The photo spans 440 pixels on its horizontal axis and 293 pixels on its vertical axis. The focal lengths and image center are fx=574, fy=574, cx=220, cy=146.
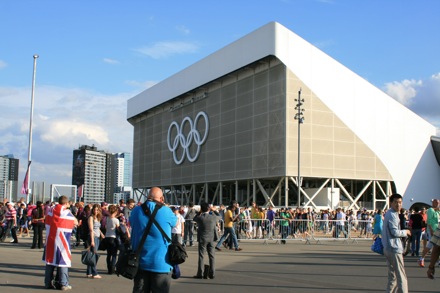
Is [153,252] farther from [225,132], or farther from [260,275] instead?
[225,132]

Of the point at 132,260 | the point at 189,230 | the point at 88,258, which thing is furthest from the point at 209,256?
the point at 189,230

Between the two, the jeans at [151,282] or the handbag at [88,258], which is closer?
the jeans at [151,282]

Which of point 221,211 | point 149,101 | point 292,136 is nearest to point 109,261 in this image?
point 221,211

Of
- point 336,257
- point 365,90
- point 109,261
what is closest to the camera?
point 109,261

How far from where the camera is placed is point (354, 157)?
50312 millimetres

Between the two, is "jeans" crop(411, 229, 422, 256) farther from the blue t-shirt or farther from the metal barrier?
the blue t-shirt

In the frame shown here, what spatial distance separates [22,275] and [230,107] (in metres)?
43.4

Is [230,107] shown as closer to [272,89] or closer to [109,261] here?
[272,89]

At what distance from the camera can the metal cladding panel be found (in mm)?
49625

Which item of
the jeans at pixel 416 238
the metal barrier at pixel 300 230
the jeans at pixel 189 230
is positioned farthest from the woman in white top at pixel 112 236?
the metal barrier at pixel 300 230

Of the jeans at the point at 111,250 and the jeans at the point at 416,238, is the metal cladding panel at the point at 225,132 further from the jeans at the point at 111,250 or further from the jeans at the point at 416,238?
the jeans at the point at 111,250

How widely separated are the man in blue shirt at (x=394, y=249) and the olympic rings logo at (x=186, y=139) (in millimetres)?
50013

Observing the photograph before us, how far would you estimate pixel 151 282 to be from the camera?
6.74 metres

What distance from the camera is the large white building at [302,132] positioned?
1911 inches
